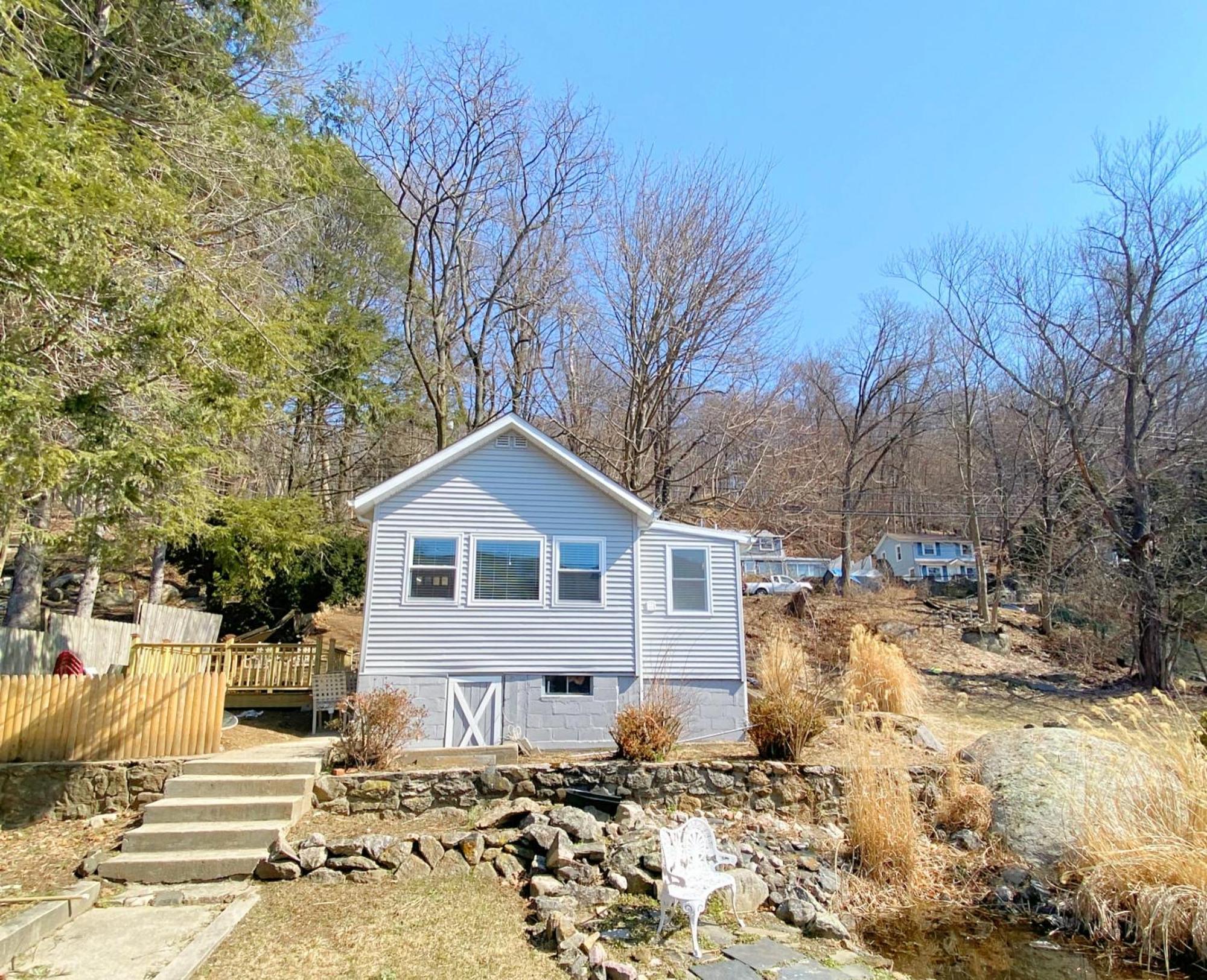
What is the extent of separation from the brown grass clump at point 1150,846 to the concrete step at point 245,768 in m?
8.07

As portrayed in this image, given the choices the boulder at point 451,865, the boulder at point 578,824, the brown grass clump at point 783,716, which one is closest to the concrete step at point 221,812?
the boulder at point 451,865

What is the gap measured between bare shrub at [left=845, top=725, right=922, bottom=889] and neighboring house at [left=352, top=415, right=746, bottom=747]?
414 cm

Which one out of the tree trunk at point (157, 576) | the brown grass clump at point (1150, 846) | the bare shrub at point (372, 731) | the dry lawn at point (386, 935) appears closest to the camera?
the dry lawn at point (386, 935)

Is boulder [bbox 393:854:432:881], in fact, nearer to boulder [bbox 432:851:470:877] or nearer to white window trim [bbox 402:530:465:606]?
boulder [bbox 432:851:470:877]

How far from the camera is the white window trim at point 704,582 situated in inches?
485

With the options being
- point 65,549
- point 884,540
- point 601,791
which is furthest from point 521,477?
point 884,540

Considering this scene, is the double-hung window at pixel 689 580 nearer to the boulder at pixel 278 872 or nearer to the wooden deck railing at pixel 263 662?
the wooden deck railing at pixel 263 662

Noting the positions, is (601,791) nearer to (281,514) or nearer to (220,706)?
(220,706)

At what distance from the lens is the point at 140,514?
849 centimetres

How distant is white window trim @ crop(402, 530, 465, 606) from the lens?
1135cm

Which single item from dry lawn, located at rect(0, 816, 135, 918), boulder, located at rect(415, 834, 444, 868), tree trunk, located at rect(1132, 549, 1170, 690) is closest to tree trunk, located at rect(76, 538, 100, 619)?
dry lawn, located at rect(0, 816, 135, 918)

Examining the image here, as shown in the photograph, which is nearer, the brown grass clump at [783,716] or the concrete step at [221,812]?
the concrete step at [221,812]

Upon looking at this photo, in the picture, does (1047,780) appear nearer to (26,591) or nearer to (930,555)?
(26,591)

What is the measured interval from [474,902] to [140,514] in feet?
20.5
